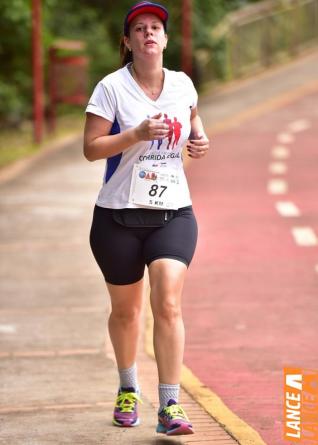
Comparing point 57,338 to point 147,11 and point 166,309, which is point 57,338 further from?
point 147,11

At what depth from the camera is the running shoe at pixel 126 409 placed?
6703mm

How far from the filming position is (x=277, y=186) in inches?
706

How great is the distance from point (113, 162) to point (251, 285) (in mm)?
4903

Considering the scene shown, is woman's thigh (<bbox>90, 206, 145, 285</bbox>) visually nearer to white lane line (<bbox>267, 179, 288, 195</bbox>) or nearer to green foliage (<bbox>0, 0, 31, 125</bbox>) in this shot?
white lane line (<bbox>267, 179, 288, 195</bbox>)

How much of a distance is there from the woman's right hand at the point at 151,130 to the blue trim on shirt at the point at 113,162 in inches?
11.0

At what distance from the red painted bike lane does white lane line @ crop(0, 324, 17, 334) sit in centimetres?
115

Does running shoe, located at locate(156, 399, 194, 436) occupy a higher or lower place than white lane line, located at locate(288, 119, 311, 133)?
lower

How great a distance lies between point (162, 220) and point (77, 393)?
149 cm

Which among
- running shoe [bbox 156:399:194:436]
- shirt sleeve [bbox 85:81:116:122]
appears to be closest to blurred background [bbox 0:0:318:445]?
running shoe [bbox 156:399:194:436]

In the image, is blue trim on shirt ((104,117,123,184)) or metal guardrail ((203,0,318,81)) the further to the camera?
metal guardrail ((203,0,318,81))

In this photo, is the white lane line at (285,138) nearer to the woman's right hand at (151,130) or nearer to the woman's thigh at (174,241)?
the woman's thigh at (174,241)

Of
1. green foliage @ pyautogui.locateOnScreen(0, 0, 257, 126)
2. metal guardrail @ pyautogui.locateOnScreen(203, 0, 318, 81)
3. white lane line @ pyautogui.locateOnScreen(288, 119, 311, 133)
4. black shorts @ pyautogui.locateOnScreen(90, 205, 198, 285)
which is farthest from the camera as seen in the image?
metal guardrail @ pyautogui.locateOnScreen(203, 0, 318, 81)

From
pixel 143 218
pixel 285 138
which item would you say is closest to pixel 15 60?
pixel 285 138

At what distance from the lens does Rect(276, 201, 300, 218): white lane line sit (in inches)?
604
